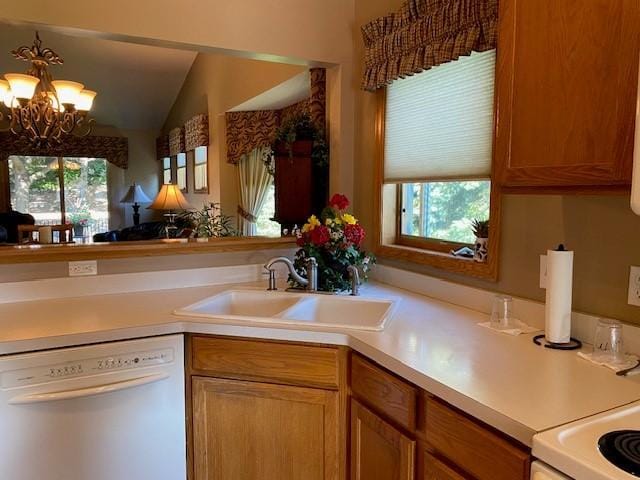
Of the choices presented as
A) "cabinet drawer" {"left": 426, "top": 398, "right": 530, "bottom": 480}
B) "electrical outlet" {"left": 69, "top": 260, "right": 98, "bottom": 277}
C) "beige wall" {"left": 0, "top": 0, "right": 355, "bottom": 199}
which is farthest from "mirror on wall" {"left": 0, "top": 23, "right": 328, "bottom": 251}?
"cabinet drawer" {"left": 426, "top": 398, "right": 530, "bottom": 480}

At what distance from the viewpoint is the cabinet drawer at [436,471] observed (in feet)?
3.80

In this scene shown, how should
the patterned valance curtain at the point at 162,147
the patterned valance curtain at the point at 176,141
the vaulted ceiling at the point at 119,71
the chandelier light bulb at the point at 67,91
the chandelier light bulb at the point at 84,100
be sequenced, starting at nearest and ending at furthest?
the chandelier light bulb at the point at 67,91 < the chandelier light bulb at the point at 84,100 < the vaulted ceiling at the point at 119,71 < the patterned valance curtain at the point at 176,141 < the patterned valance curtain at the point at 162,147

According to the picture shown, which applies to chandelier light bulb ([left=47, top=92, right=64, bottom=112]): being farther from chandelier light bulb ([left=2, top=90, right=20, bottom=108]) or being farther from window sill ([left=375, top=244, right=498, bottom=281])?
window sill ([left=375, top=244, right=498, bottom=281])

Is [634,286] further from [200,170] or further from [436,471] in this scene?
[200,170]

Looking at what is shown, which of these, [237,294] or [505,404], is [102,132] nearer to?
[237,294]

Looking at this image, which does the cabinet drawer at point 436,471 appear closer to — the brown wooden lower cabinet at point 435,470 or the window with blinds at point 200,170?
the brown wooden lower cabinet at point 435,470

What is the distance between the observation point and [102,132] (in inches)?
327

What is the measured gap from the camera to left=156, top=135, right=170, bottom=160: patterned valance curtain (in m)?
8.17

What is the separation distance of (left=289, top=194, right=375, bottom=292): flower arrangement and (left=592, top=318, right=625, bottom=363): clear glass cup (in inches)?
41.4

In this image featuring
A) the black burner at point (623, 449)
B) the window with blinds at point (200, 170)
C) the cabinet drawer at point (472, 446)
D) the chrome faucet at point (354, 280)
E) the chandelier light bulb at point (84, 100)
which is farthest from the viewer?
the window with blinds at point (200, 170)

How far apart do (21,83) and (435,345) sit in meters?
3.41

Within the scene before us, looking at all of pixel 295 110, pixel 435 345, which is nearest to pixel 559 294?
pixel 435 345

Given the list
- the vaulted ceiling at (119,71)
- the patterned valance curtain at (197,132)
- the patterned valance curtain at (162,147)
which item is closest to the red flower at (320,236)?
the vaulted ceiling at (119,71)

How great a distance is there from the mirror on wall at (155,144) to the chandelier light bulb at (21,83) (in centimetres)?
2
